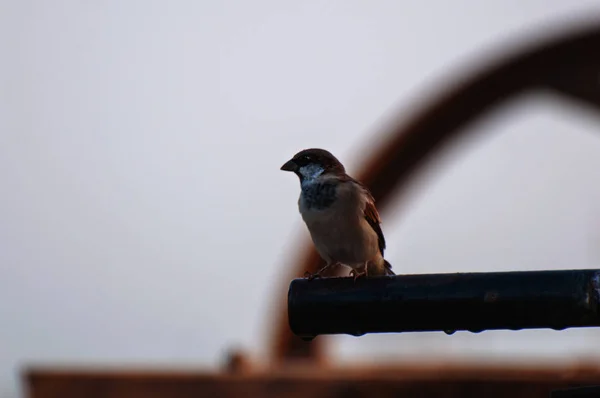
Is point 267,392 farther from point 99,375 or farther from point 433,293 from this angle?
point 433,293

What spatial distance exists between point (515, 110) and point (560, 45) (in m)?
0.70

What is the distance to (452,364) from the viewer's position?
226 inches

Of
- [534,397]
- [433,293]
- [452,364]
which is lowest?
[433,293]

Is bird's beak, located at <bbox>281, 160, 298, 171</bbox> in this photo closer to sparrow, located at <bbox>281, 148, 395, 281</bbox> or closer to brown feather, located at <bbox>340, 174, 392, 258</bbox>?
sparrow, located at <bbox>281, 148, 395, 281</bbox>

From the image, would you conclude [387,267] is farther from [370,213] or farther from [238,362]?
[238,362]

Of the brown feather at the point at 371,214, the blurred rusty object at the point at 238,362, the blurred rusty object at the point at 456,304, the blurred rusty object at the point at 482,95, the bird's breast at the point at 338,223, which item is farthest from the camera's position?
the blurred rusty object at the point at 482,95

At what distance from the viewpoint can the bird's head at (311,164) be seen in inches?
188

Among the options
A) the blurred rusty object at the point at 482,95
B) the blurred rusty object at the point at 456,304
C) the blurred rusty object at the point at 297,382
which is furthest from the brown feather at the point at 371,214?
the blurred rusty object at the point at 482,95

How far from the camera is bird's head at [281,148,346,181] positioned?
4785 millimetres

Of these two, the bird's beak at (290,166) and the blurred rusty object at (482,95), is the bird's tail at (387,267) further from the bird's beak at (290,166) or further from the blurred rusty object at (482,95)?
the blurred rusty object at (482,95)

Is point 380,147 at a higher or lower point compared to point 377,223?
higher

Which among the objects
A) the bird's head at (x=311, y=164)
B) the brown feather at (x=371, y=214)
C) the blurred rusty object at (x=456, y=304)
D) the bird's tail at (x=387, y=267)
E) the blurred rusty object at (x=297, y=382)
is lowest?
the blurred rusty object at (x=456, y=304)

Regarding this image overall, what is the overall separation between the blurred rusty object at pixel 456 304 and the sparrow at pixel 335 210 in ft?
8.09

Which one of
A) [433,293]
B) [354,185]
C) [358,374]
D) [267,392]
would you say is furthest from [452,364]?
[433,293]
